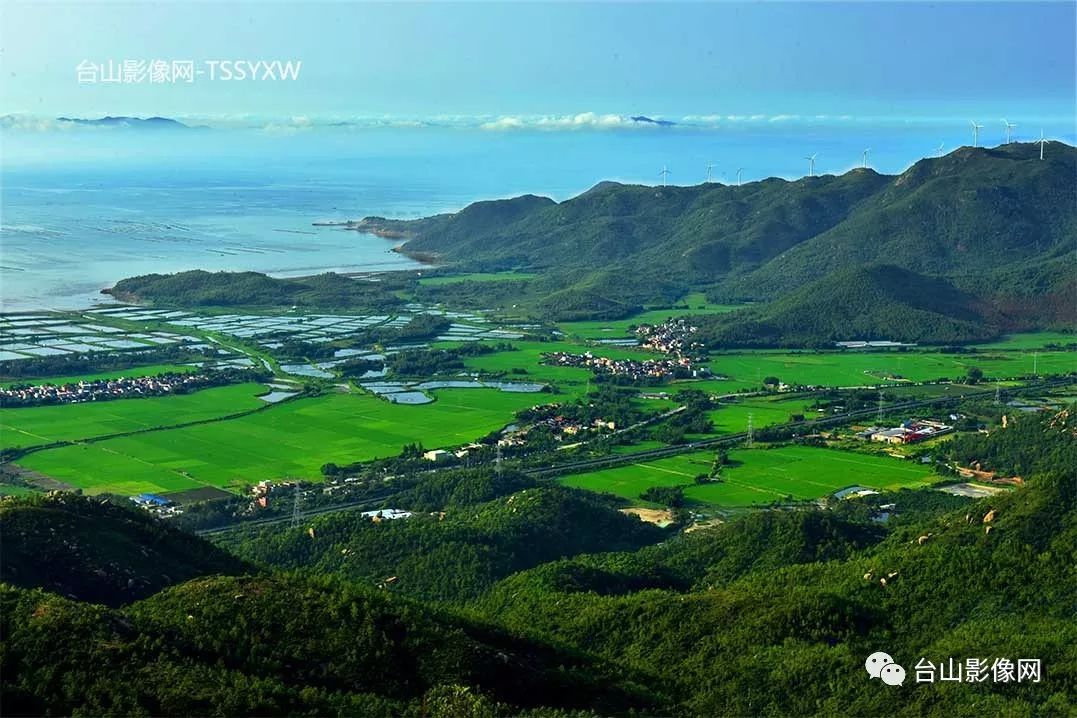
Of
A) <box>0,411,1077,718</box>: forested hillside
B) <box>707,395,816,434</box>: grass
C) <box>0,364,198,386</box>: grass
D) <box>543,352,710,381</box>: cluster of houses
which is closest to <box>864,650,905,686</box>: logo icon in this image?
<box>0,411,1077,718</box>: forested hillside

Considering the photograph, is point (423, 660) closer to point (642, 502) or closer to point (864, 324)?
point (642, 502)

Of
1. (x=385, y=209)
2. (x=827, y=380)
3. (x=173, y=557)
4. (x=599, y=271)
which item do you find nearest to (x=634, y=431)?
(x=827, y=380)

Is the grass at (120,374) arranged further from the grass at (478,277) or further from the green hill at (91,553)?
the grass at (478,277)

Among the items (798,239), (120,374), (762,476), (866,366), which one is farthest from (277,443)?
(798,239)

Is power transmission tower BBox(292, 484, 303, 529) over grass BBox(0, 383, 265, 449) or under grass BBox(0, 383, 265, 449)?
under

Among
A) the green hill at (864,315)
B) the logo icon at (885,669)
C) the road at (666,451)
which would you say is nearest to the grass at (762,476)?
the road at (666,451)

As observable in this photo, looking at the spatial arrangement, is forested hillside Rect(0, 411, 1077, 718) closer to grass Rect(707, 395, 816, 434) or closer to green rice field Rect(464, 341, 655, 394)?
grass Rect(707, 395, 816, 434)
